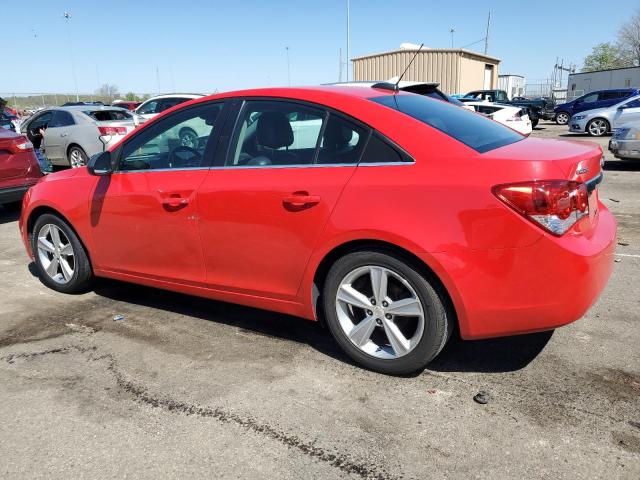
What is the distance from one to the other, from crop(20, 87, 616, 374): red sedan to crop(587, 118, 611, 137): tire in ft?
61.0

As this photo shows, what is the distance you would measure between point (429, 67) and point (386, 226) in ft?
102

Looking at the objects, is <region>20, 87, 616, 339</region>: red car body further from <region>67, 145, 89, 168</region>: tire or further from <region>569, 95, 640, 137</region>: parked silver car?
<region>569, 95, 640, 137</region>: parked silver car

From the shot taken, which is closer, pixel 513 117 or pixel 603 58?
pixel 513 117

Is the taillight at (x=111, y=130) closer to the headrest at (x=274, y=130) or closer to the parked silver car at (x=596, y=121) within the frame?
the headrest at (x=274, y=130)

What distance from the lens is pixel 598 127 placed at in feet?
64.6

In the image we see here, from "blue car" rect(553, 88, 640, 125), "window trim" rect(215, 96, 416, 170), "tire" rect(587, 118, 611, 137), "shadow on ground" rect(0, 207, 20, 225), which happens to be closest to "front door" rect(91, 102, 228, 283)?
"window trim" rect(215, 96, 416, 170)

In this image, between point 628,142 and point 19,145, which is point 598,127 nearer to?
point 628,142

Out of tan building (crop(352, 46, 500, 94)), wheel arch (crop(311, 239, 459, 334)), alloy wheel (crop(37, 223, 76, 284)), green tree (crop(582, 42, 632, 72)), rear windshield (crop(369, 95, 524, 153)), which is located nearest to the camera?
wheel arch (crop(311, 239, 459, 334))

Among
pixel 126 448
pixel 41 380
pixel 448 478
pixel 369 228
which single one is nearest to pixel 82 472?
pixel 126 448

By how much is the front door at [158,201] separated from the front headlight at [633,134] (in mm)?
9738

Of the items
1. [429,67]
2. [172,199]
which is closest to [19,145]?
[172,199]

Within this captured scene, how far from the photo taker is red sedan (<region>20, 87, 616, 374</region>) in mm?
2619

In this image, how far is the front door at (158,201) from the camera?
3.58 m

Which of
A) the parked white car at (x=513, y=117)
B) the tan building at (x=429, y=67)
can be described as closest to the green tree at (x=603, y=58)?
the tan building at (x=429, y=67)
